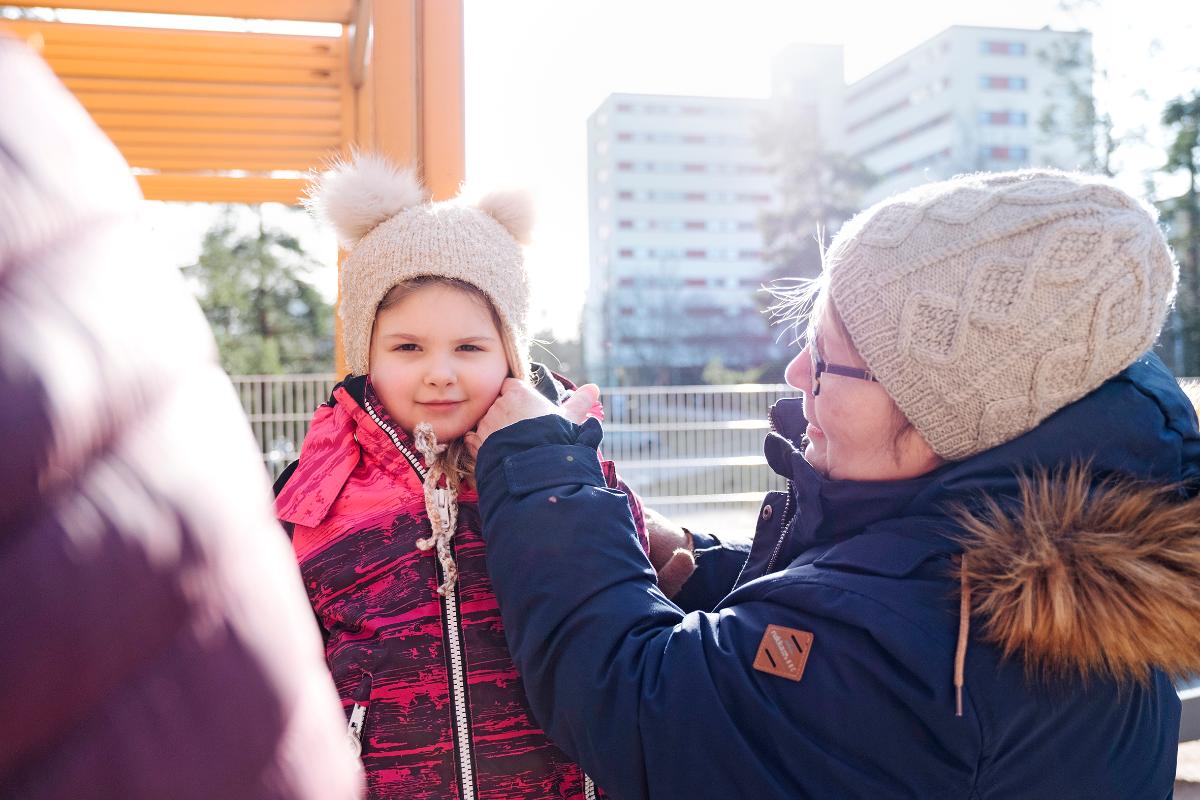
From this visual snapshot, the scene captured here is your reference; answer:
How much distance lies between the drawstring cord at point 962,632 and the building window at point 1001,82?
68.4 meters

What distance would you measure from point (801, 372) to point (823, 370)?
157mm

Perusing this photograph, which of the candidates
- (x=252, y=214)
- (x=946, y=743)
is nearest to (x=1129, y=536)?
(x=946, y=743)

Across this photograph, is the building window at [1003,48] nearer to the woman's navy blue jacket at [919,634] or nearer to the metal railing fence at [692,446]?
the metal railing fence at [692,446]

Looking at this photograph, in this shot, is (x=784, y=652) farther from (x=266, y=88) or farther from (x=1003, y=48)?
(x=1003, y=48)

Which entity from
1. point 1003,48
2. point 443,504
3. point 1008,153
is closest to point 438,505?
point 443,504

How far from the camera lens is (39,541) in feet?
1.17

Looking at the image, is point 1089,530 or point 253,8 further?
point 253,8

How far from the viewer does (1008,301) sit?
1.30 meters

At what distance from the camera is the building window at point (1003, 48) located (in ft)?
198

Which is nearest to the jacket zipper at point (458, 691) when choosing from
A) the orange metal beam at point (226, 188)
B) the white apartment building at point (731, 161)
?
the orange metal beam at point (226, 188)

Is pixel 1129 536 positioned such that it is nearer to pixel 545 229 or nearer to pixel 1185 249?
pixel 545 229

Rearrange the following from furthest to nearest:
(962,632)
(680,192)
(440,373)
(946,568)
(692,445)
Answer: (680,192) < (692,445) < (440,373) < (946,568) < (962,632)

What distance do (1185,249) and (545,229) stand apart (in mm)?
22093

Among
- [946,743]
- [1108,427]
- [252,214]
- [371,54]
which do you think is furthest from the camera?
[252,214]
